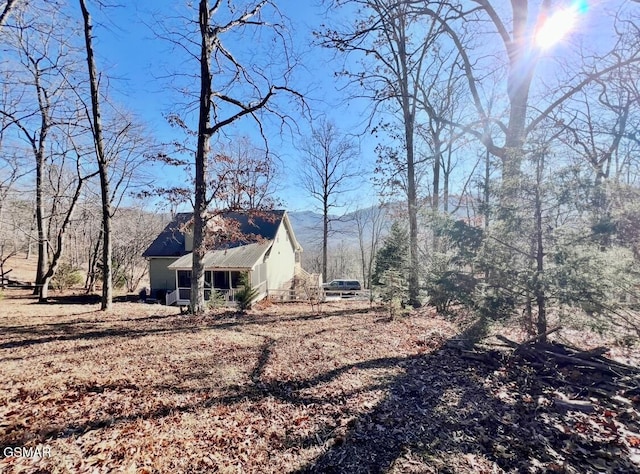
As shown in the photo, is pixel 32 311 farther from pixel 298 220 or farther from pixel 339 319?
pixel 298 220

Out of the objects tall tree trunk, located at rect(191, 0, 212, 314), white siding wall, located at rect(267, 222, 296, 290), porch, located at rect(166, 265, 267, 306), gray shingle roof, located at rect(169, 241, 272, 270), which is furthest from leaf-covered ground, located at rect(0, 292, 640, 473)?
white siding wall, located at rect(267, 222, 296, 290)

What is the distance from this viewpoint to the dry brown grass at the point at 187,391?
2.49 m

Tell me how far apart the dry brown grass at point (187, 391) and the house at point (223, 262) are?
381 inches

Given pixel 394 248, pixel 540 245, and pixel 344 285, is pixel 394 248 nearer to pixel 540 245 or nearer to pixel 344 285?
pixel 540 245

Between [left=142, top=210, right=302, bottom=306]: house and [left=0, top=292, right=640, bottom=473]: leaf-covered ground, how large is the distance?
10738 mm

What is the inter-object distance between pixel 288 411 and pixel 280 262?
1730cm

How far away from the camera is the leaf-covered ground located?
251 cm

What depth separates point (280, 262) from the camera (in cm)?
2036

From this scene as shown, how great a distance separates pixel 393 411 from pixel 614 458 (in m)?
1.94

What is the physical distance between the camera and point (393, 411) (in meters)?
3.32

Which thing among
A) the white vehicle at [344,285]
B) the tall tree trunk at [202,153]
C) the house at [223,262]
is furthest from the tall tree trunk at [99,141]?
the white vehicle at [344,285]

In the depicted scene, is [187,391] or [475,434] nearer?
[475,434]

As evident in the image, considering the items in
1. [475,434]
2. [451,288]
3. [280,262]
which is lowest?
[475,434]

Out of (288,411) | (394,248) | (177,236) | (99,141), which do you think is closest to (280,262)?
(177,236)
